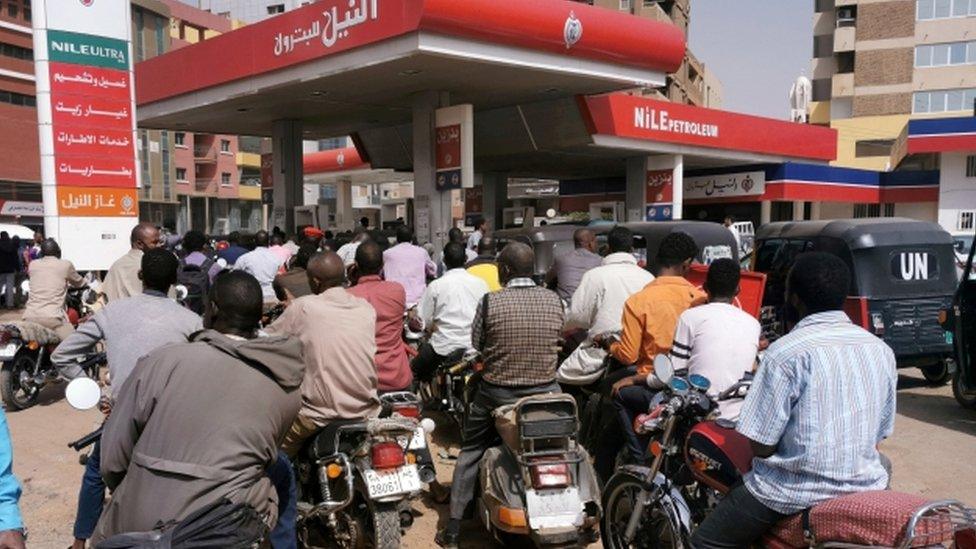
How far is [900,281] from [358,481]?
6968mm

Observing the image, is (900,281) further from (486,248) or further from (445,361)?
(445,361)

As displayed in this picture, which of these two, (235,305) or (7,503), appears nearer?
(7,503)

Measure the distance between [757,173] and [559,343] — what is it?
23674 millimetres

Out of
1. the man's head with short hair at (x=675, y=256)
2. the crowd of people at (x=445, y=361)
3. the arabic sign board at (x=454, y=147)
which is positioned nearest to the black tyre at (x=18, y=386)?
the crowd of people at (x=445, y=361)

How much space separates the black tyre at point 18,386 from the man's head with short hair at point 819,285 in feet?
27.1

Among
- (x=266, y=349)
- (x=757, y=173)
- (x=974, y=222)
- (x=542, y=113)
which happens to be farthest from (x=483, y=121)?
(x=974, y=222)

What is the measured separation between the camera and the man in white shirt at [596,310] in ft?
18.1

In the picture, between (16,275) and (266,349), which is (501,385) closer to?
(266,349)

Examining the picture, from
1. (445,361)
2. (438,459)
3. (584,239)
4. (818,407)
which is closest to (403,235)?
(584,239)

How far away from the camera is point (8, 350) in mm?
8031

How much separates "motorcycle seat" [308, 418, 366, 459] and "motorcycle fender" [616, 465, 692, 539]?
157cm

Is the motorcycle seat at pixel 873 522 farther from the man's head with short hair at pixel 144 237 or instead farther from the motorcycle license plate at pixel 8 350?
the motorcycle license plate at pixel 8 350

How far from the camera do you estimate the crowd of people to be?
2.56m

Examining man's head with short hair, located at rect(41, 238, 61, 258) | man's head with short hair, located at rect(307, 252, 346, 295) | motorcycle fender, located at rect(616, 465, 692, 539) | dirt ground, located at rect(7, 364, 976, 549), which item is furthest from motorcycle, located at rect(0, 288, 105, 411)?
motorcycle fender, located at rect(616, 465, 692, 539)
